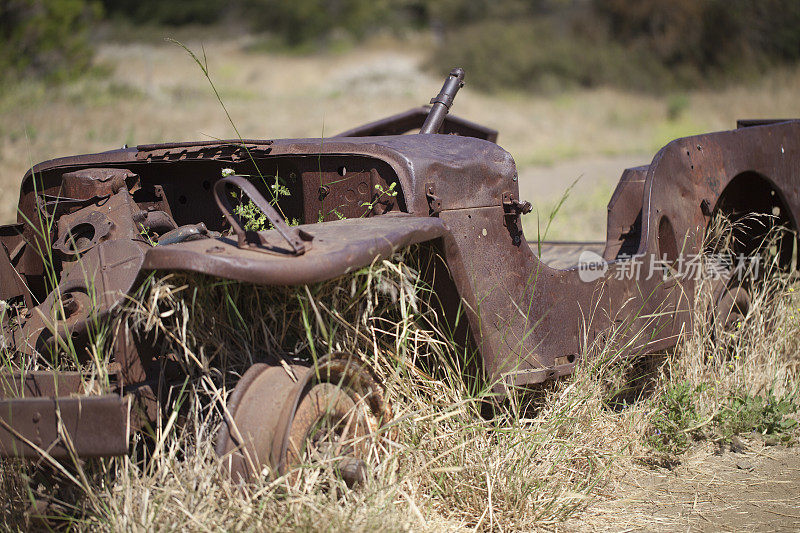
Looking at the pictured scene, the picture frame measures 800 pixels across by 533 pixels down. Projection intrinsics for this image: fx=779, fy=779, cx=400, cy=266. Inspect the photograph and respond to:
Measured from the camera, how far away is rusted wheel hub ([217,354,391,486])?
206 centimetres

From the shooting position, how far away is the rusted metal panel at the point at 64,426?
197cm

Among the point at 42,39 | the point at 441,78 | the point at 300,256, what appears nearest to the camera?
the point at 300,256

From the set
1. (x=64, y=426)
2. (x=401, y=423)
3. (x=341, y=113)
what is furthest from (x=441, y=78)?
(x=64, y=426)

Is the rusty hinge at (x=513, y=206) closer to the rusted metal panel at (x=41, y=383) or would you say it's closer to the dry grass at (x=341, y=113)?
the rusted metal panel at (x=41, y=383)

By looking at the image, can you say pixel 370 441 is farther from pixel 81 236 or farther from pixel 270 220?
pixel 81 236

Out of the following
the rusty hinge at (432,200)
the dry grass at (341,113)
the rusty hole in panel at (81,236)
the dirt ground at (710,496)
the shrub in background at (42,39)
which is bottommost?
the dirt ground at (710,496)

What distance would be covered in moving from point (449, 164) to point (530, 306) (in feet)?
1.98

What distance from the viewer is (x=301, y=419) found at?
7.06 feet

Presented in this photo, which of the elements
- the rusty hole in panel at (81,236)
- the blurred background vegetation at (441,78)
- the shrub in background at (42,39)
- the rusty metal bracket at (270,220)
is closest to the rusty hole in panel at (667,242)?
the rusty metal bracket at (270,220)

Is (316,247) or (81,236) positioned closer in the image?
(316,247)

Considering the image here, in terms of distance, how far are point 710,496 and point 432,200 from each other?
1.56m

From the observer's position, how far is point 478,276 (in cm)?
269

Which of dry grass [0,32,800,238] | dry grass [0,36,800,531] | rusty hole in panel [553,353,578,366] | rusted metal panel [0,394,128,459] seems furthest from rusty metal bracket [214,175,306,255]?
dry grass [0,32,800,238]

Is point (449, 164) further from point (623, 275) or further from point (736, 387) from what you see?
point (736, 387)
